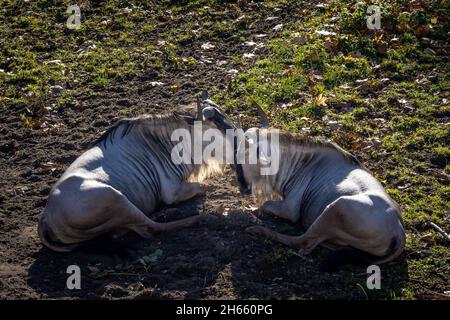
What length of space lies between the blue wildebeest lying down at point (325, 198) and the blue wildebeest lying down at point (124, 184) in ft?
2.22

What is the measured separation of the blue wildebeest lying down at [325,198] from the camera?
600 cm

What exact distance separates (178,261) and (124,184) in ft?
3.95

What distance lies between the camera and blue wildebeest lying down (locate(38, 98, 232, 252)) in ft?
20.5

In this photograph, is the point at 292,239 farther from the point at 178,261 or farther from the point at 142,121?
the point at 142,121

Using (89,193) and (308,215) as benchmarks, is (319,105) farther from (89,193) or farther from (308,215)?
(89,193)

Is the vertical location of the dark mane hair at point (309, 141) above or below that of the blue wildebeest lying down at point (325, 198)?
above

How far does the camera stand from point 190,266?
606cm

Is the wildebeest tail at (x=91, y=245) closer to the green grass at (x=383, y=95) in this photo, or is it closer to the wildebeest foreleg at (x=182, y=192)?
the wildebeest foreleg at (x=182, y=192)

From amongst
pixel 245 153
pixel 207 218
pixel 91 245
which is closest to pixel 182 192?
pixel 207 218

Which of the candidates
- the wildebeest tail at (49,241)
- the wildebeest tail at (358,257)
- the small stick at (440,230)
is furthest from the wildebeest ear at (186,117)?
the small stick at (440,230)

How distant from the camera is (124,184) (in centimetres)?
691

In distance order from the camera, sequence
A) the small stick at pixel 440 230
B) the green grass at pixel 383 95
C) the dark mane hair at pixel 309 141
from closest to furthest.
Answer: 1. the small stick at pixel 440 230
2. the dark mane hair at pixel 309 141
3. the green grass at pixel 383 95

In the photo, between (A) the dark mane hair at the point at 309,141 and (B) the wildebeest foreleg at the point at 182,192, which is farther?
(B) the wildebeest foreleg at the point at 182,192
